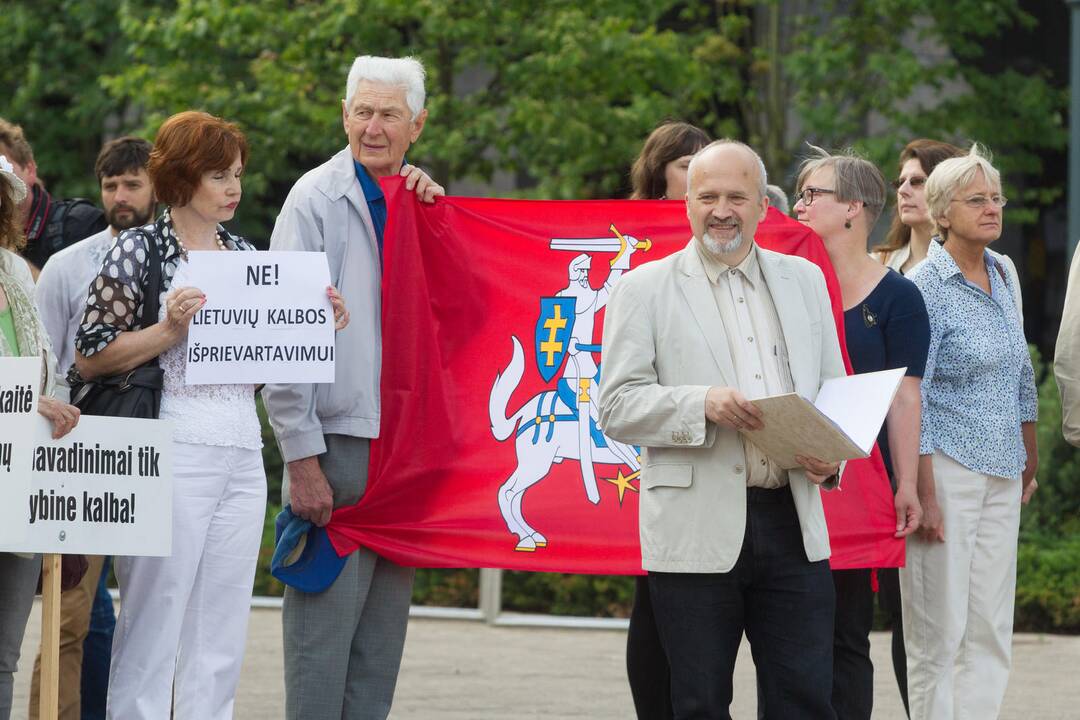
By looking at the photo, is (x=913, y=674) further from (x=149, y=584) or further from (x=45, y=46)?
(x=45, y=46)

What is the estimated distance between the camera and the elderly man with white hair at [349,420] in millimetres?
5836

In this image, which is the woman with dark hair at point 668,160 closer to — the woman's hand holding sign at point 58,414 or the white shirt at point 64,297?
the white shirt at point 64,297

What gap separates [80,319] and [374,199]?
4.38ft

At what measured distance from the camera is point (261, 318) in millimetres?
5664

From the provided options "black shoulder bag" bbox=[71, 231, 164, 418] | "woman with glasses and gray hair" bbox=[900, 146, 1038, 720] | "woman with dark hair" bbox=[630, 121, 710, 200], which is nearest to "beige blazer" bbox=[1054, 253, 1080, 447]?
"woman with glasses and gray hair" bbox=[900, 146, 1038, 720]

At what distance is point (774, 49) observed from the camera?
17484mm

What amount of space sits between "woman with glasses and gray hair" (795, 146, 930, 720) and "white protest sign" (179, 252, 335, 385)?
2.02m

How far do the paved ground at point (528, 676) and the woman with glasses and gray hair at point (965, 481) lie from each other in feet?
6.41

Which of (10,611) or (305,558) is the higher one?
(305,558)

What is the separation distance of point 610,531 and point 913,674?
1.28m

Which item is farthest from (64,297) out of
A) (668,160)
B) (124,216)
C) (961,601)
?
(961,601)

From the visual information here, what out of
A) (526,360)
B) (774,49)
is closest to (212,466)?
(526,360)

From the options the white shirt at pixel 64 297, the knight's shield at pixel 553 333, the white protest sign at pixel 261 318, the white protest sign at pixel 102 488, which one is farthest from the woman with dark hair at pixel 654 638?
the white shirt at pixel 64 297

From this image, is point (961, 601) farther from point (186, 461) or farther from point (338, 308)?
point (186, 461)
